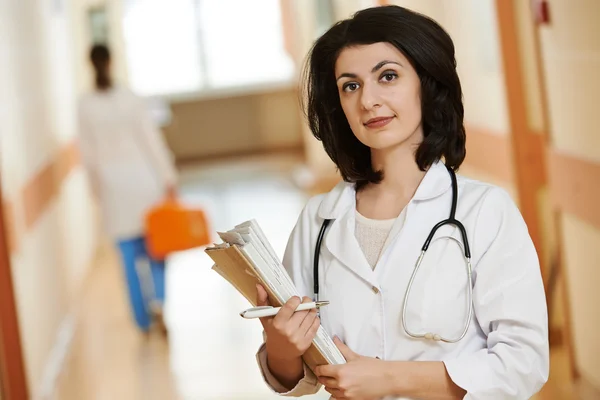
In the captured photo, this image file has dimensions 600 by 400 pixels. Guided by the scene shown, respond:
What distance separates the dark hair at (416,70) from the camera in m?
1.51

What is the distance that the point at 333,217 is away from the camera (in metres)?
1.62

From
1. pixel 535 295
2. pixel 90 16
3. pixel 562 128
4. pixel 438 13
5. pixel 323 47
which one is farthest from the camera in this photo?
pixel 90 16

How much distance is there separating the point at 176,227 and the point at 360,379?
3401mm

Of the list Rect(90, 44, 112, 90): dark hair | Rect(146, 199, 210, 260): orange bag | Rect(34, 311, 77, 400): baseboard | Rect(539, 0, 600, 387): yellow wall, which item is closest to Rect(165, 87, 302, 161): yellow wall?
Rect(34, 311, 77, 400): baseboard

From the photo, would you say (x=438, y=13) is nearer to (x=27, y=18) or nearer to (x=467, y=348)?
(x=27, y=18)

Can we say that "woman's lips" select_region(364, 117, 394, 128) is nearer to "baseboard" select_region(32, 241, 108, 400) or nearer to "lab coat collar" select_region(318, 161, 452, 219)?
"lab coat collar" select_region(318, 161, 452, 219)

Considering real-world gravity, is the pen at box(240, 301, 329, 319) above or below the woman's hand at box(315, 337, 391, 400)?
above

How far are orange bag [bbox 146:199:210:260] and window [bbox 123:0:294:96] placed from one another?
822cm

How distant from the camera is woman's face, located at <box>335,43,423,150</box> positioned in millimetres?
1519

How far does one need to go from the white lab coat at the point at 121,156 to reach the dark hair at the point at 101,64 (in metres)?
0.06

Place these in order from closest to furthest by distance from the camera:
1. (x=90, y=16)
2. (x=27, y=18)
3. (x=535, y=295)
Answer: (x=535, y=295), (x=27, y=18), (x=90, y=16)

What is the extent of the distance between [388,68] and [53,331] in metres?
3.84

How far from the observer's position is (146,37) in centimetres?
1295

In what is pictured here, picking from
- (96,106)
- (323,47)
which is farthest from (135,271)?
(323,47)
